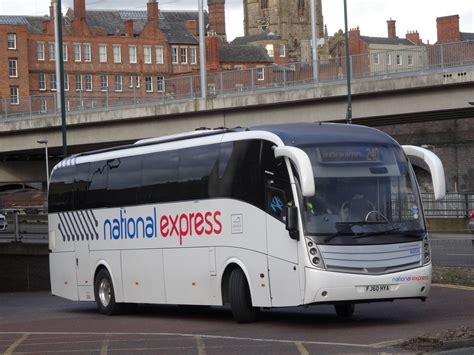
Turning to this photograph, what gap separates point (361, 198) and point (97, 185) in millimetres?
7609

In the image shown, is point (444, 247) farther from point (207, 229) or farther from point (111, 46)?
point (111, 46)

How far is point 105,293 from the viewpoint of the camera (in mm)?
24734

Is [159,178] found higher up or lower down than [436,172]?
higher up

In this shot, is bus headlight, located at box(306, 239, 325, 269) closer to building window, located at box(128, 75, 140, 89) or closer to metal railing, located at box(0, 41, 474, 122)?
metal railing, located at box(0, 41, 474, 122)

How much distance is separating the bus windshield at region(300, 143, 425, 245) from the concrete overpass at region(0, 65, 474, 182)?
1136 inches

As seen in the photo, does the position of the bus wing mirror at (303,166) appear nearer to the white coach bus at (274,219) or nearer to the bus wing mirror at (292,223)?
the white coach bus at (274,219)

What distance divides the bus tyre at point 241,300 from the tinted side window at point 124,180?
159 inches

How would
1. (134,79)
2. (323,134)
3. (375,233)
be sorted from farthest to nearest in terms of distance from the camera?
(134,79)
(323,134)
(375,233)

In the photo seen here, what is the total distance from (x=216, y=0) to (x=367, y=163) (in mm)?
144980

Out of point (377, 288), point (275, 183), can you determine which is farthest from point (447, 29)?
point (377, 288)

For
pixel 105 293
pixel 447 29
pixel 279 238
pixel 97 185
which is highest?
pixel 447 29

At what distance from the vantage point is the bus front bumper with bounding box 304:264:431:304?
18.2 m

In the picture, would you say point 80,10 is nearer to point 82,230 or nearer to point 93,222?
point 82,230

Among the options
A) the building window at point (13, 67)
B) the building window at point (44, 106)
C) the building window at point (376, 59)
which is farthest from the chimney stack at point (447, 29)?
the building window at point (13, 67)
